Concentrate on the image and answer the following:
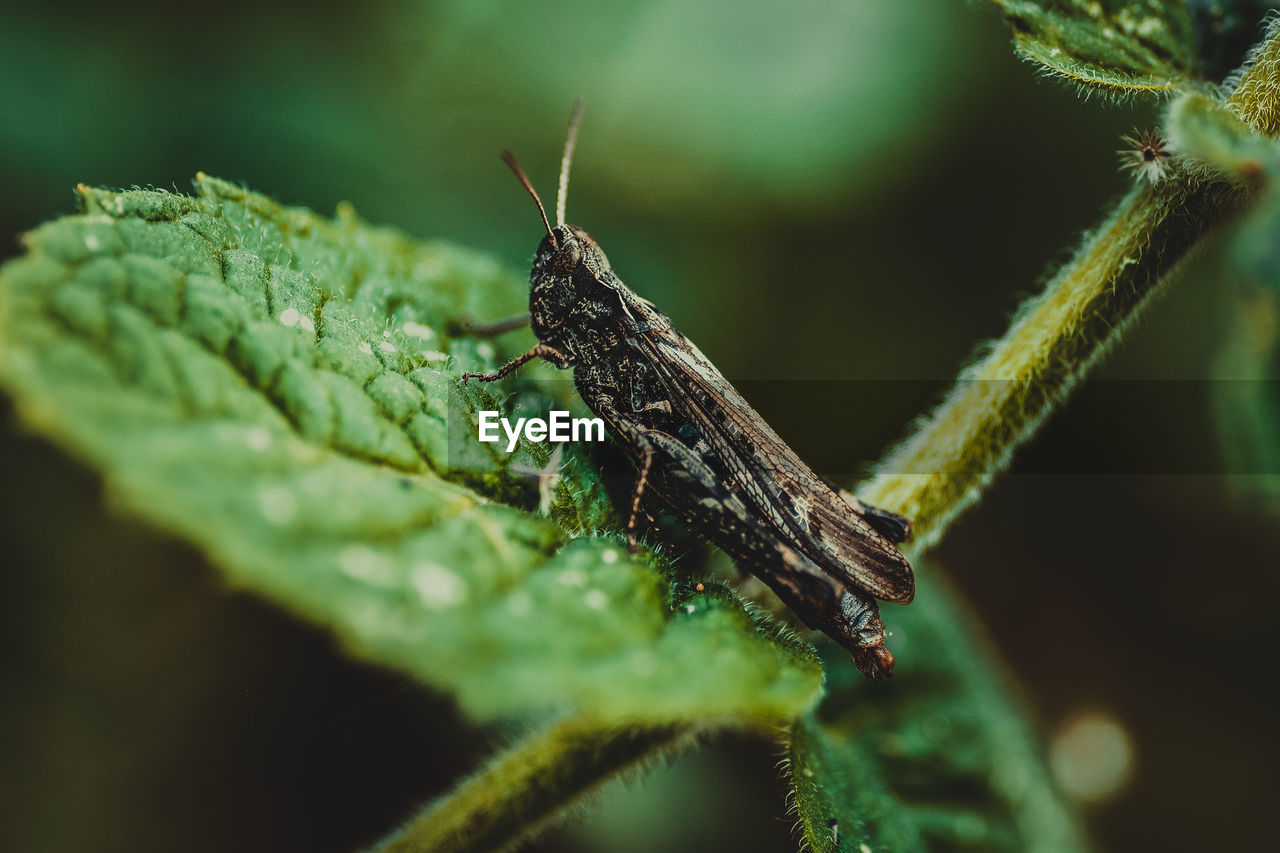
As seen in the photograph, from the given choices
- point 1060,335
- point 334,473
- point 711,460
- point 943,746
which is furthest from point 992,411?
point 334,473

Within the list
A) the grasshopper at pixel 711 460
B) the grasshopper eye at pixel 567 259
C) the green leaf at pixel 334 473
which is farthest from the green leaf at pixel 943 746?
the grasshopper eye at pixel 567 259

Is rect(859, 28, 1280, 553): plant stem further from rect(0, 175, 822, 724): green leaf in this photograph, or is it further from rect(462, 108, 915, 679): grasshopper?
rect(0, 175, 822, 724): green leaf

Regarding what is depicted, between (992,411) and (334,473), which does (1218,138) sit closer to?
(992,411)

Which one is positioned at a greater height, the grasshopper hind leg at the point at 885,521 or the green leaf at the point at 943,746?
the grasshopper hind leg at the point at 885,521

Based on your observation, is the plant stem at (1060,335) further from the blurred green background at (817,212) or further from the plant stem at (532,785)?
the blurred green background at (817,212)

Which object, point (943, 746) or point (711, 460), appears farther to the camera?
point (943, 746)
